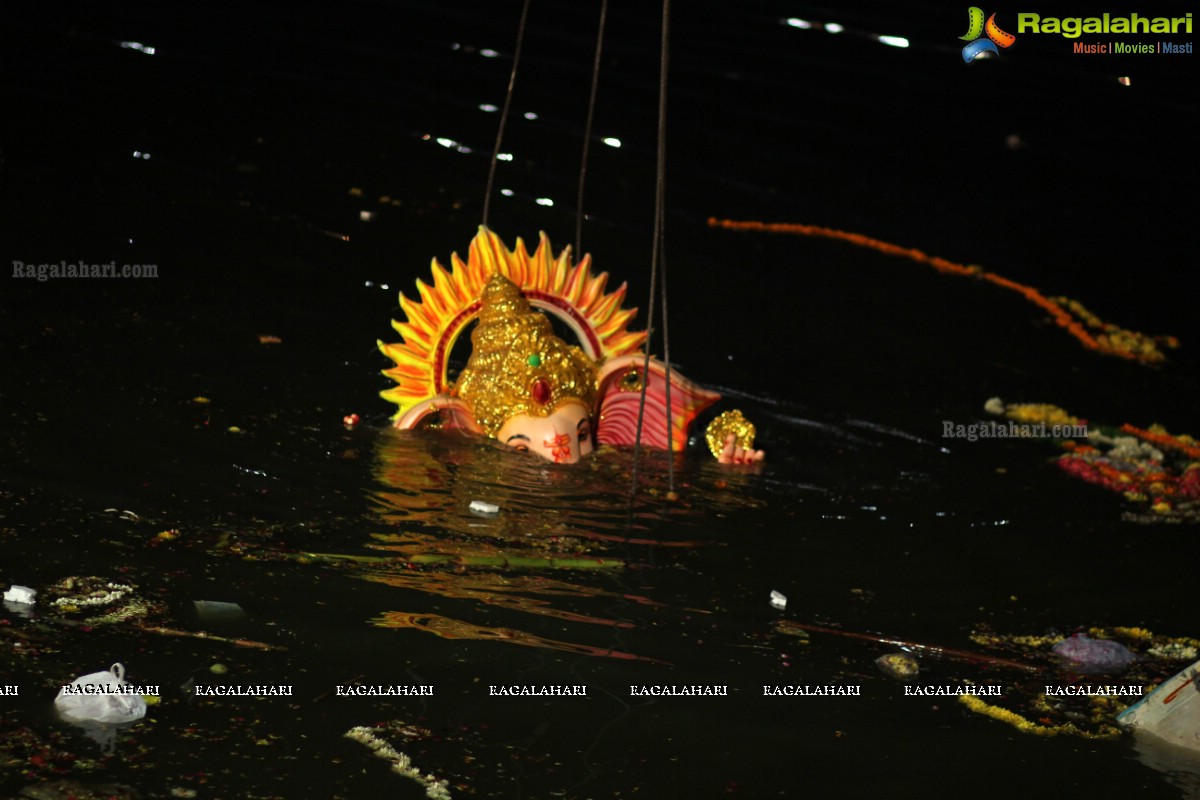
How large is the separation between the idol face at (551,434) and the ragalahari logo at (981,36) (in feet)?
16.8

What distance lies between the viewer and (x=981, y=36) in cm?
954

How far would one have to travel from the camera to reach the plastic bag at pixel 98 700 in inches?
124

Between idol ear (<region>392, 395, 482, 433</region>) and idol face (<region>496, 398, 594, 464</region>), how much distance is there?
0.19m

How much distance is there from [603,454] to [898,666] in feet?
7.10

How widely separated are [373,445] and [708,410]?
6.14ft

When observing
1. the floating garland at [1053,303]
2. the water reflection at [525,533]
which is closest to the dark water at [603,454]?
the water reflection at [525,533]

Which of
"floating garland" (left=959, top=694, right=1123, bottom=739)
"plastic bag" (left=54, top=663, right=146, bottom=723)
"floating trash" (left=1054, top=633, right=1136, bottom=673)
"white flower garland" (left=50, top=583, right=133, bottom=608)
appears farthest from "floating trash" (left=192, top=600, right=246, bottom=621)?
"floating trash" (left=1054, top=633, right=1136, bottom=673)

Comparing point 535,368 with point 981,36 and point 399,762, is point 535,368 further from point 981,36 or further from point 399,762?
point 981,36

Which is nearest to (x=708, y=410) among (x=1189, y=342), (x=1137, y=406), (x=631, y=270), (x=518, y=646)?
(x=631, y=270)

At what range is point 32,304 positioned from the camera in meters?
6.47

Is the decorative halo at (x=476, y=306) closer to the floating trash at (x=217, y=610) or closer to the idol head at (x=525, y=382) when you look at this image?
the idol head at (x=525, y=382)

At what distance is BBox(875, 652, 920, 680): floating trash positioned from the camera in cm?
399

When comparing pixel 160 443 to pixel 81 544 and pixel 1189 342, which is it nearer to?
pixel 81 544

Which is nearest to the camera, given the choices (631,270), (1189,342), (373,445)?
(373,445)
